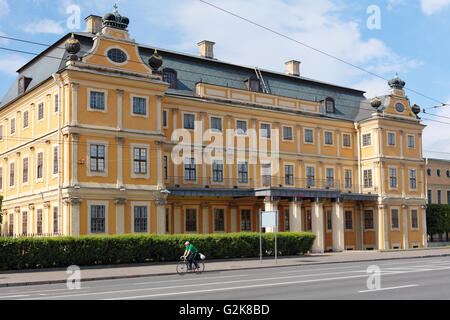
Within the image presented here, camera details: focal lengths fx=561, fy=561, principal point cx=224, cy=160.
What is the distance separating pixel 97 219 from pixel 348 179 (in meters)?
26.4

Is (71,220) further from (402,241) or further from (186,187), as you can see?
(402,241)

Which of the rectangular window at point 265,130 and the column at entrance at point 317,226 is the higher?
the rectangular window at point 265,130

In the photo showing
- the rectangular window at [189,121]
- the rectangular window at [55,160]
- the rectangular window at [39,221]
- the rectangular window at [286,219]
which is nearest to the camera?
the rectangular window at [55,160]

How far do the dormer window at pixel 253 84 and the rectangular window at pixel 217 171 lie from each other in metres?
7.37

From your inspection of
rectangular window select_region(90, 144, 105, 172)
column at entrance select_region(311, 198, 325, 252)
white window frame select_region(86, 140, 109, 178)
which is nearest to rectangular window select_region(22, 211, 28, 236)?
white window frame select_region(86, 140, 109, 178)

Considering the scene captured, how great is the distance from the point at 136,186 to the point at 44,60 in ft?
39.7

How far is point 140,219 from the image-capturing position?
1448 inches

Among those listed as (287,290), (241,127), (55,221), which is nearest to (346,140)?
(241,127)

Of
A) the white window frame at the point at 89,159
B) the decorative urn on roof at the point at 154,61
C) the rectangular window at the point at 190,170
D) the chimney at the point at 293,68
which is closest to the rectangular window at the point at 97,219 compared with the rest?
the white window frame at the point at 89,159

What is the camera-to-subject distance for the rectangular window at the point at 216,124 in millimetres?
44000

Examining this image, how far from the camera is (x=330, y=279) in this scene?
66.3ft

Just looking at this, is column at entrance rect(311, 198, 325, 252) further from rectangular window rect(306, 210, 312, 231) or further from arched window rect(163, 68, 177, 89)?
arched window rect(163, 68, 177, 89)

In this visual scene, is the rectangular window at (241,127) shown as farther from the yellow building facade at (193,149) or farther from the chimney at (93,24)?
the chimney at (93,24)

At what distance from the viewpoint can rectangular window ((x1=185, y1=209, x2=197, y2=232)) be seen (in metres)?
42.9
